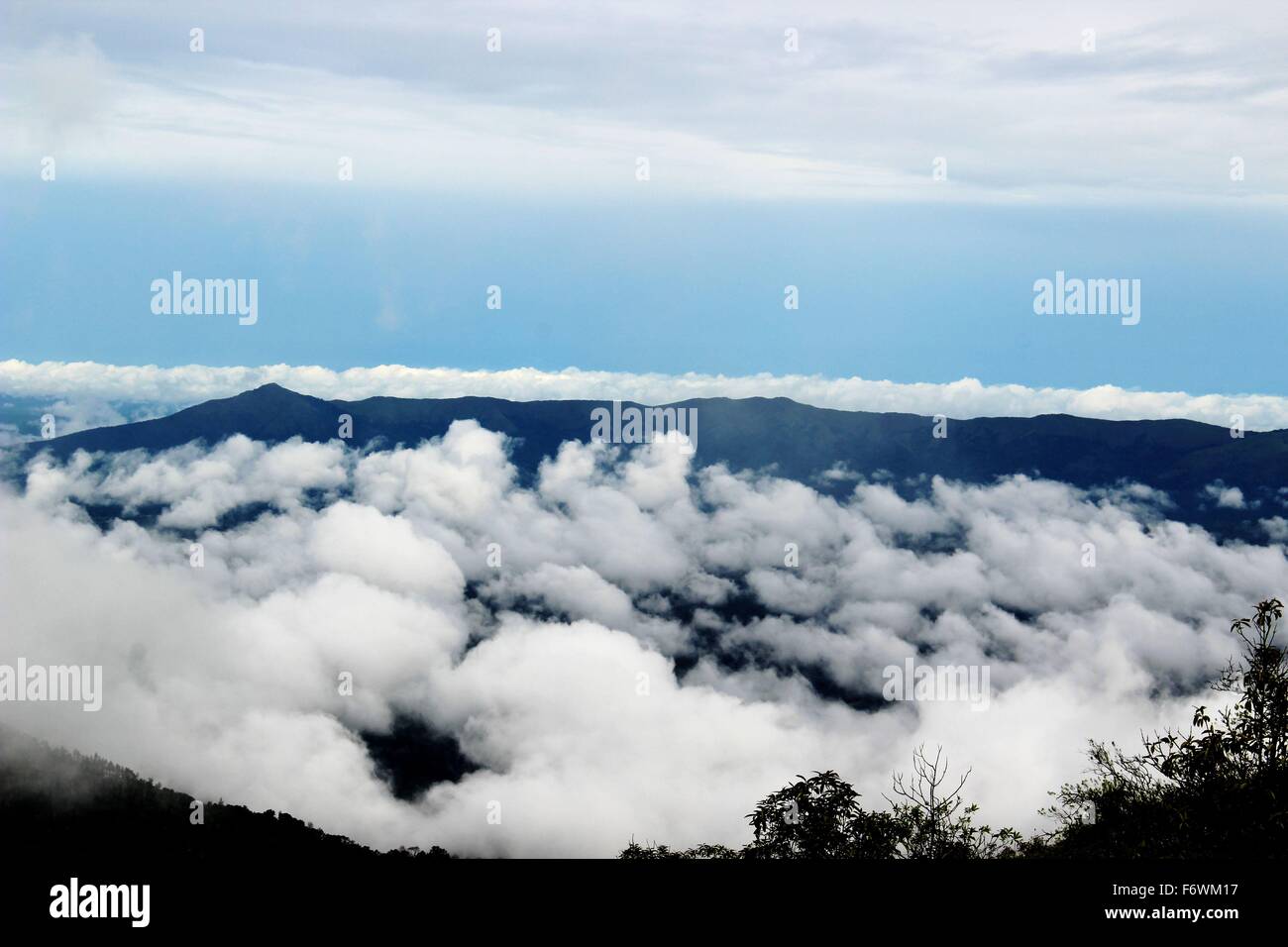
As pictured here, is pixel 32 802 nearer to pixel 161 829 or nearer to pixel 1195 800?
pixel 161 829

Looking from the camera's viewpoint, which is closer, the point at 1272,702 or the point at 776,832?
the point at 1272,702

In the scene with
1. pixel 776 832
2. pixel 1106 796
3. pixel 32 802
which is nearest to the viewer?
pixel 1106 796
